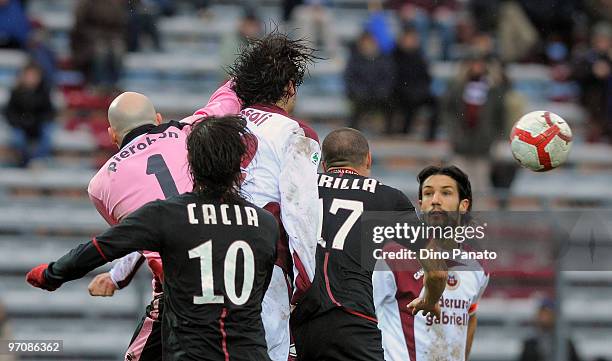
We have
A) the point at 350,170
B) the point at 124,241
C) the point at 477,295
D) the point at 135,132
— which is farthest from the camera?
the point at 477,295

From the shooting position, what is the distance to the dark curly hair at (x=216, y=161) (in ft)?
19.2

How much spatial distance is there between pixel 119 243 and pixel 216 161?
577 millimetres

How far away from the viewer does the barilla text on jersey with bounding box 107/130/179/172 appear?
682cm

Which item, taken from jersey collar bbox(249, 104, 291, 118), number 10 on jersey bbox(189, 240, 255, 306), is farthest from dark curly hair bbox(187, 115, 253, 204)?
jersey collar bbox(249, 104, 291, 118)

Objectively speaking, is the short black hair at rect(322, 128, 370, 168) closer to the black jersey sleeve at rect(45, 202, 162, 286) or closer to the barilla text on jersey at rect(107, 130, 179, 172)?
the barilla text on jersey at rect(107, 130, 179, 172)

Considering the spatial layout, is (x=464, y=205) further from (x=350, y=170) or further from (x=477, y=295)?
(x=350, y=170)

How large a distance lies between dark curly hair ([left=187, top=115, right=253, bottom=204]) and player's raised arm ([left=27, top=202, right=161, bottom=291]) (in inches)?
10.2

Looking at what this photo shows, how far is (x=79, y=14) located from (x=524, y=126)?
7871 mm

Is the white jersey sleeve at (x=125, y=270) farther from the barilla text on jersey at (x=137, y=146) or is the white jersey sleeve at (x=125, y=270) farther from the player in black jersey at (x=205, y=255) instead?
the player in black jersey at (x=205, y=255)

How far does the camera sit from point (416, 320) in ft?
25.3

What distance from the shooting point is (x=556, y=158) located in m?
7.96

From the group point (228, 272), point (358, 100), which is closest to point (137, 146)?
point (228, 272)

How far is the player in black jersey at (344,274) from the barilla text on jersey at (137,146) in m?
0.88

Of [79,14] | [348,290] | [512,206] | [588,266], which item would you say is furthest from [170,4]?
[348,290]
